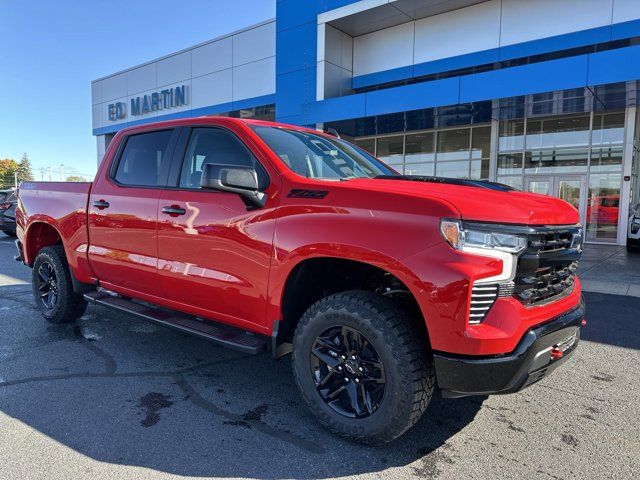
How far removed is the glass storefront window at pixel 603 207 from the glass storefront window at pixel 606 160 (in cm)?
20

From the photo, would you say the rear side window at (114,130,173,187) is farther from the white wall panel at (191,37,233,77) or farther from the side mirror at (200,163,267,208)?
the white wall panel at (191,37,233,77)

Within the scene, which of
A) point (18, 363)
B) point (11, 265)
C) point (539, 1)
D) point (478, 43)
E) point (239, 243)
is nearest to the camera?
point (239, 243)

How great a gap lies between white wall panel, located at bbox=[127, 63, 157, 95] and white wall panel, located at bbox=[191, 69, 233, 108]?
3786 mm

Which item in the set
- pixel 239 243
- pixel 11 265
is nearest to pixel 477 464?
pixel 239 243

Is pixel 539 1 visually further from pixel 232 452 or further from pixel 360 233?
pixel 232 452

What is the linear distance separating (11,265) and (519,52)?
49.9 ft

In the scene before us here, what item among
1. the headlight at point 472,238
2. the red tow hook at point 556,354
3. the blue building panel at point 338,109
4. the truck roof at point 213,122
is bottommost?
the red tow hook at point 556,354

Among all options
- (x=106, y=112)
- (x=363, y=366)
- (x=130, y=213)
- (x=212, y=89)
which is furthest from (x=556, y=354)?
(x=106, y=112)

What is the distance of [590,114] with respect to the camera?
15328 mm

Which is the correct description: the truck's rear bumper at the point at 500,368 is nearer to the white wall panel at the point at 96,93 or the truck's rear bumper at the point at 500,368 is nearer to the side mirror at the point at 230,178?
the side mirror at the point at 230,178

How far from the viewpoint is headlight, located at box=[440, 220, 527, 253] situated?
234 cm

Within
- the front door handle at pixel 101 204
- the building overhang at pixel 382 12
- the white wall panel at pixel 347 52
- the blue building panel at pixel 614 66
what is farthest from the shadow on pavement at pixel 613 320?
the white wall panel at pixel 347 52

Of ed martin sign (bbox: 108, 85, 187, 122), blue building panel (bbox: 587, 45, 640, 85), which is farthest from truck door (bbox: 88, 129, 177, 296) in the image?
ed martin sign (bbox: 108, 85, 187, 122)

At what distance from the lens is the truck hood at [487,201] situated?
7.92ft
